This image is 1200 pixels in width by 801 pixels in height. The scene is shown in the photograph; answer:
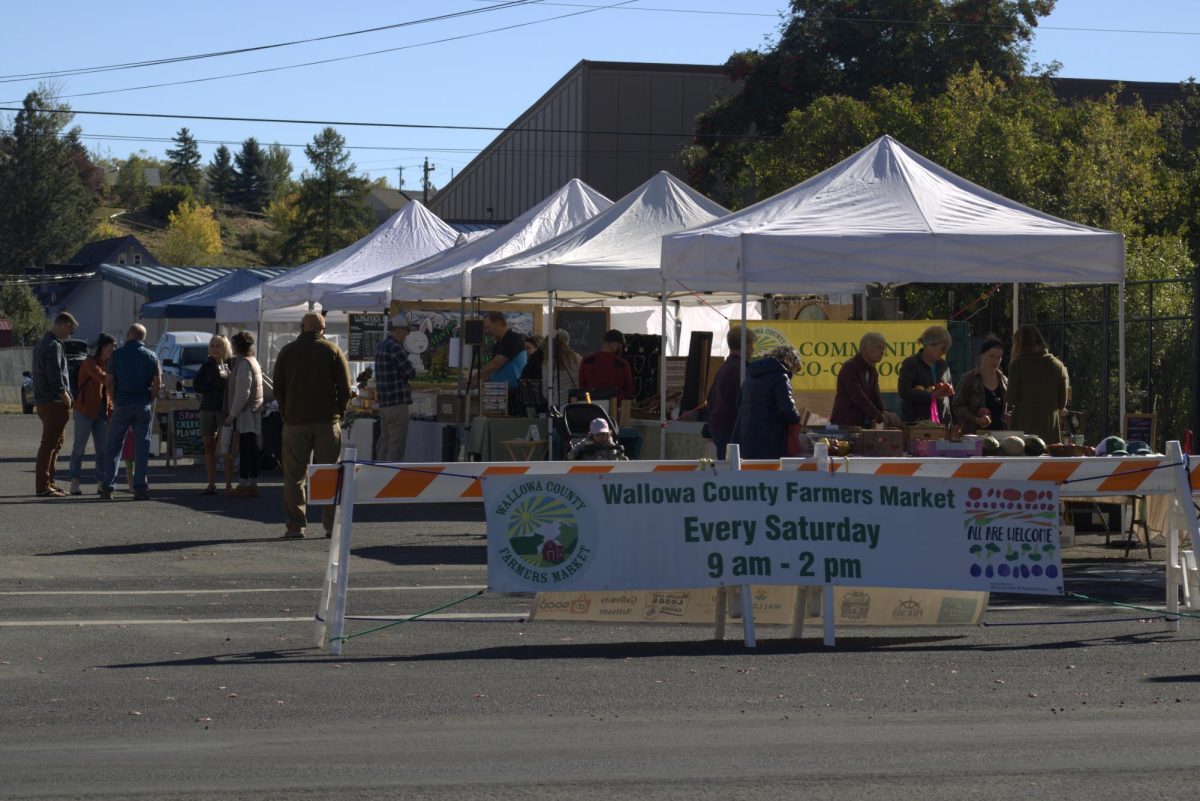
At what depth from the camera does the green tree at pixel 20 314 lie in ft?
265

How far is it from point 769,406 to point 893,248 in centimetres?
331

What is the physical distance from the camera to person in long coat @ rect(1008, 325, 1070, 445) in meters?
14.1

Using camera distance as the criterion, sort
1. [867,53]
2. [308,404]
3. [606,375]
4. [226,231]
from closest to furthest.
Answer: [308,404]
[606,375]
[867,53]
[226,231]

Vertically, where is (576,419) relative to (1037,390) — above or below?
below

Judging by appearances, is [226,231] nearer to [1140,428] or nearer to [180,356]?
[180,356]

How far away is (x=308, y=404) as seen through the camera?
48.4 feet

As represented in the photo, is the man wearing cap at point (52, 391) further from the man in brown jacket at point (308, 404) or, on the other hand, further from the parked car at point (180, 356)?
the parked car at point (180, 356)

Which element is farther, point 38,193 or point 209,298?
point 38,193

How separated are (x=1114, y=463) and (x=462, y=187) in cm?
6632

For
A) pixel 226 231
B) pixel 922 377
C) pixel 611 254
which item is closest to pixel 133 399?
pixel 611 254

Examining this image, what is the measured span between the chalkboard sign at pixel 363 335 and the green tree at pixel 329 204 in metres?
93.6

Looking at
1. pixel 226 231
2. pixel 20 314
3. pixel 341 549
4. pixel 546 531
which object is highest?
pixel 226 231

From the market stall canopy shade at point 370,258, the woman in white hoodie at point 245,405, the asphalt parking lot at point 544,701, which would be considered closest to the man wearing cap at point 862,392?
the asphalt parking lot at point 544,701

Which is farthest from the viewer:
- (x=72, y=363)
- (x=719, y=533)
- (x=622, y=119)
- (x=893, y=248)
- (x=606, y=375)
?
(x=622, y=119)
